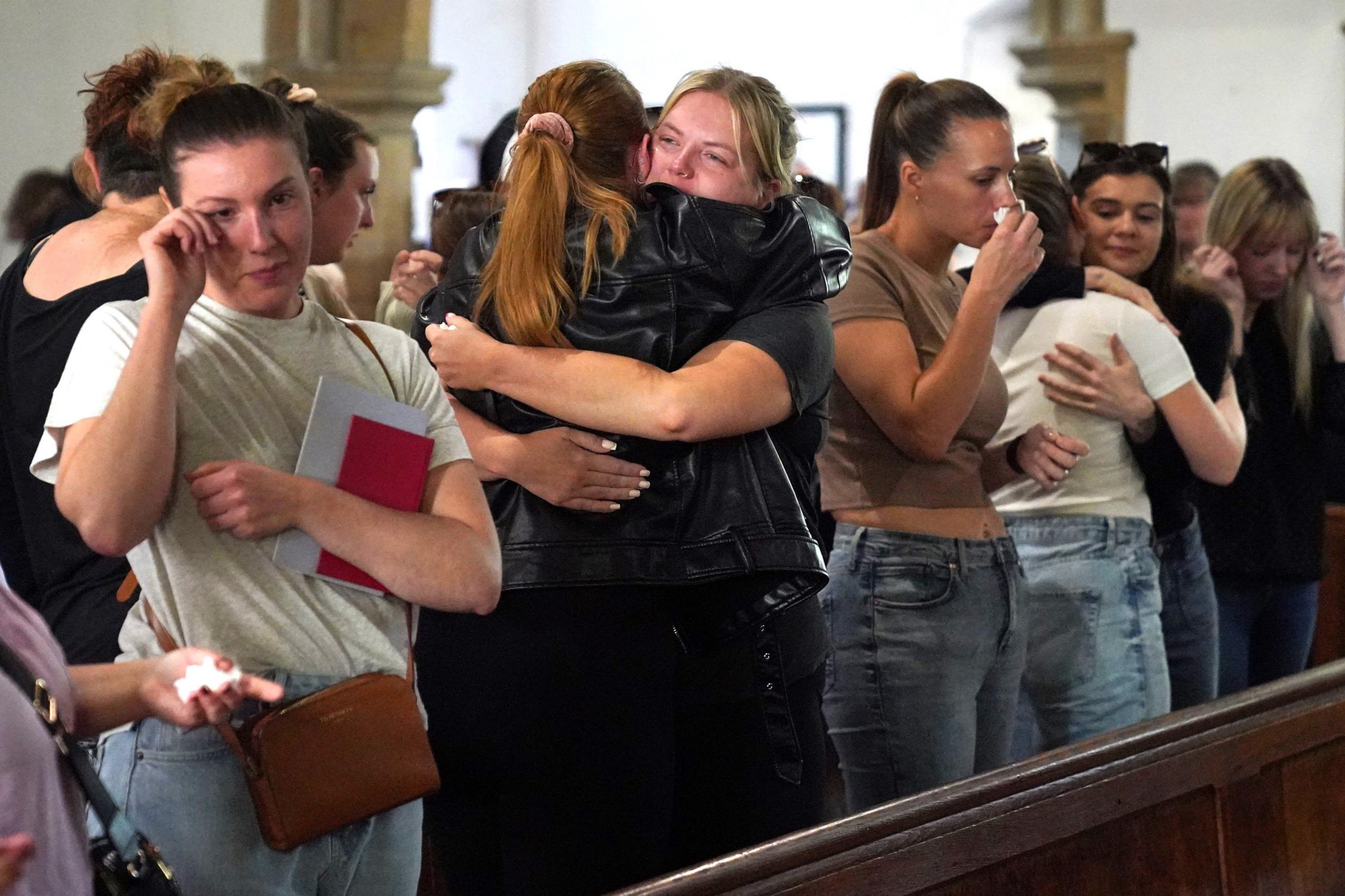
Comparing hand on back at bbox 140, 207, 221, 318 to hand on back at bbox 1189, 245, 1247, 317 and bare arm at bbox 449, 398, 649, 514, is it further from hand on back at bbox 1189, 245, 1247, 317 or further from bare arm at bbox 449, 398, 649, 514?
hand on back at bbox 1189, 245, 1247, 317

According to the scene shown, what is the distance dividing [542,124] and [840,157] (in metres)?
4.61

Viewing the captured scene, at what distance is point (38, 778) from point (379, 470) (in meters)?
0.49

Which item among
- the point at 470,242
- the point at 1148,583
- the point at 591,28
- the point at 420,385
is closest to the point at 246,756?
the point at 420,385

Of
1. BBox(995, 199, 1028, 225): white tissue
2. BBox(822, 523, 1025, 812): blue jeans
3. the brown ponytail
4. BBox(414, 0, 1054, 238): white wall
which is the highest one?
BBox(414, 0, 1054, 238): white wall

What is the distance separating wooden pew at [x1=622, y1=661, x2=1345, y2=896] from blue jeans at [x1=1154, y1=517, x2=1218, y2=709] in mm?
542

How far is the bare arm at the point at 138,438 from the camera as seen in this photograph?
50.7 inches

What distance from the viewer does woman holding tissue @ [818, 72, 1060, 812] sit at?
2131mm

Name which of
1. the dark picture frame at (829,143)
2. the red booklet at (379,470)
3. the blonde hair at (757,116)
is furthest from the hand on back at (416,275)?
the dark picture frame at (829,143)

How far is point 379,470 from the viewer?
4.91 ft

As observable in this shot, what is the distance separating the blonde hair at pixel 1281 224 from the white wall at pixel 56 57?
2.49 meters

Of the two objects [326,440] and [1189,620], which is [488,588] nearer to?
[326,440]

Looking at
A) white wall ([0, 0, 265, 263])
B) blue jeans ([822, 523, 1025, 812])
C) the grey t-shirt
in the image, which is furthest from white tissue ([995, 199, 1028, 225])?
white wall ([0, 0, 265, 263])

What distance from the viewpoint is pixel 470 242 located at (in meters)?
1.80

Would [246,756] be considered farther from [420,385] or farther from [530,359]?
[530,359]
